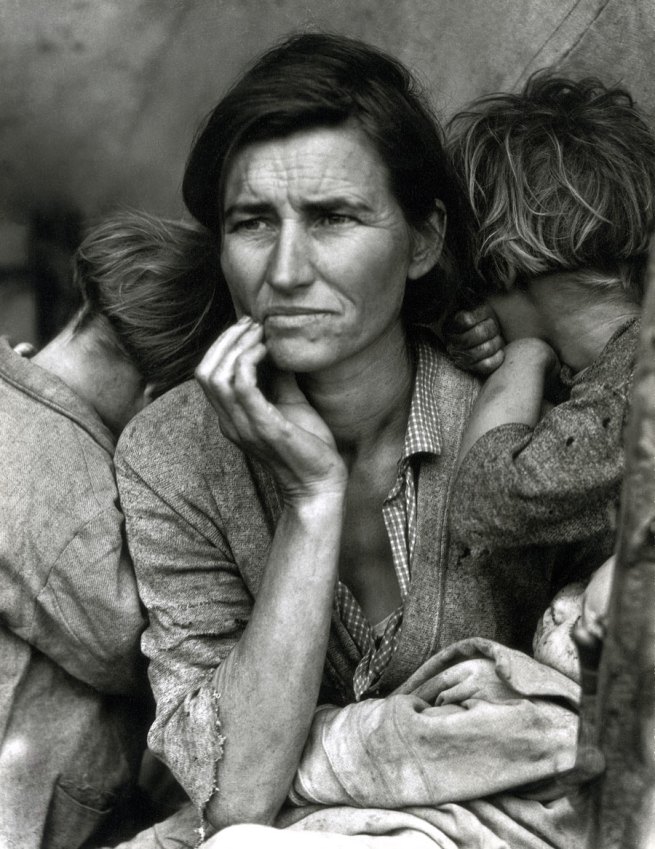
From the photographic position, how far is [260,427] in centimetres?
212

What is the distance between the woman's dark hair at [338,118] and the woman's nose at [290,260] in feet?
0.62

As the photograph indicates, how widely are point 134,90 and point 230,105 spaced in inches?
39.4

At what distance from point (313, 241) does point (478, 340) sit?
465 millimetres

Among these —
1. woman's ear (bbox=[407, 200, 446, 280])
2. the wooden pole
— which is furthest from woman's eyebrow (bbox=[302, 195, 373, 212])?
the wooden pole

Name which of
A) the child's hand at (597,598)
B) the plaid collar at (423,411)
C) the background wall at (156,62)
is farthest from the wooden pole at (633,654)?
the background wall at (156,62)

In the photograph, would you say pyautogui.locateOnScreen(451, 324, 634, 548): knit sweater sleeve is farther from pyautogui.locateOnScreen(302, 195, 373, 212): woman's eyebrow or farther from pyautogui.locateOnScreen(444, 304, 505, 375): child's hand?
pyautogui.locateOnScreen(302, 195, 373, 212): woman's eyebrow

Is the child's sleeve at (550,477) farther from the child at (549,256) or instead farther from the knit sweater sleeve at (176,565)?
the knit sweater sleeve at (176,565)

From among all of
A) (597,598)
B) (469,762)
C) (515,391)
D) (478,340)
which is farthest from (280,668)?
(478,340)

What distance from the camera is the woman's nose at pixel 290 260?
2.14m

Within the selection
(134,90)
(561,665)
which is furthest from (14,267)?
(561,665)

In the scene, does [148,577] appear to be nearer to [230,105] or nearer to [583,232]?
[230,105]

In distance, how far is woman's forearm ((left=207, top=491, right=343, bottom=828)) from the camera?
210 cm

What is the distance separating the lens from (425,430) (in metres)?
2.38

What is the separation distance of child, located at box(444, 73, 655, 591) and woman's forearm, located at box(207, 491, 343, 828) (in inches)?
10.1
